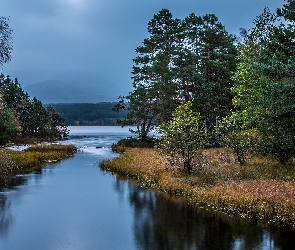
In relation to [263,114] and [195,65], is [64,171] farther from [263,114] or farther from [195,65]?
[195,65]

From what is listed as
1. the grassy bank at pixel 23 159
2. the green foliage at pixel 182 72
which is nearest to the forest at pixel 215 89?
the green foliage at pixel 182 72

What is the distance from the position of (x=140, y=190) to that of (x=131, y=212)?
4351mm

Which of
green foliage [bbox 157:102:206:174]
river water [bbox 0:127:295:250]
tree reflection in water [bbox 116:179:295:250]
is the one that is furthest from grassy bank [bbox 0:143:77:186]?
tree reflection in water [bbox 116:179:295:250]

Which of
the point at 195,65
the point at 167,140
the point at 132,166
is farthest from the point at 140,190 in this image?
the point at 195,65

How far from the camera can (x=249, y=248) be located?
10312 mm

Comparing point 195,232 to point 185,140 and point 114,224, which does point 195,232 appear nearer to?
point 114,224

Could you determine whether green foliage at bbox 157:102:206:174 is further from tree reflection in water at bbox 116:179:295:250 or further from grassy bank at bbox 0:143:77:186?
grassy bank at bbox 0:143:77:186

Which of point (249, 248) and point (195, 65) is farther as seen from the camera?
point (195, 65)

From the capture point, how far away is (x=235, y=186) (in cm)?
1609

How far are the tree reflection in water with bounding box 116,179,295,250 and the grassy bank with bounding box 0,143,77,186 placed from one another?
12276mm

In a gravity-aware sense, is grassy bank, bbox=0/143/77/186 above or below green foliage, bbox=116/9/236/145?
below

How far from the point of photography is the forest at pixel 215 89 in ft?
59.2

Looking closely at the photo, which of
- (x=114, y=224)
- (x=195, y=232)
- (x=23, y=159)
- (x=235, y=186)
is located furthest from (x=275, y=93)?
(x=23, y=159)

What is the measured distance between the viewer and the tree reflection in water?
35.0 feet
